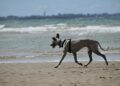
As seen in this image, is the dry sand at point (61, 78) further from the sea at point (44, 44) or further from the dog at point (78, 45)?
the sea at point (44, 44)

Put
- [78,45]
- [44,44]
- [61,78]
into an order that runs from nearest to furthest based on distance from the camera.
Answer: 1. [61,78]
2. [78,45]
3. [44,44]

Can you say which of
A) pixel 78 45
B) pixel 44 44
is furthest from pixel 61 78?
pixel 44 44

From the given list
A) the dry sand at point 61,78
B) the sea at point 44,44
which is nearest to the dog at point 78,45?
the dry sand at point 61,78

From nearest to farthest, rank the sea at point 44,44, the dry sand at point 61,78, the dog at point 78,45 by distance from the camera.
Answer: the dry sand at point 61,78 < the dog at point 78,45 < the sea at point 44,44

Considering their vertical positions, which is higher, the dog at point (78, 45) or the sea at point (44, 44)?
the dog at point (78, 45)

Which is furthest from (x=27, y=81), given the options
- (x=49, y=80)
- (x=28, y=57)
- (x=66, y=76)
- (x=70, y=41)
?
(x=28, y=57)

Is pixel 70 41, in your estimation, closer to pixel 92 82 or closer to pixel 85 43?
pixel 85 43

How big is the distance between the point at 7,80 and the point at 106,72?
330cm

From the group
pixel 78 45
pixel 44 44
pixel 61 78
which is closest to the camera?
pixel 61 78

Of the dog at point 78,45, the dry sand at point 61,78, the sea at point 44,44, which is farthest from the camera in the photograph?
the sea at point 44,44

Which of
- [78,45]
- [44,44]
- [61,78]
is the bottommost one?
A: [44,44]

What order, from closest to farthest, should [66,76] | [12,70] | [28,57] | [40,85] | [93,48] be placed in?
[40,85] < [66,76] < [12,70] < [93,48] < [28,57]

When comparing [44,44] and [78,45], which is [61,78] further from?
[44,44]

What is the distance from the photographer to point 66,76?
35.0ft
